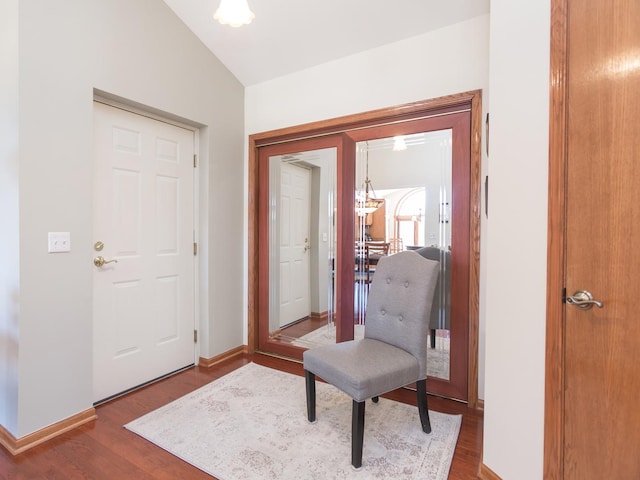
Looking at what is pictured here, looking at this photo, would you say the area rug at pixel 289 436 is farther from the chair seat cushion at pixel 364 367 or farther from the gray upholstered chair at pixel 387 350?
the chair seat cushion at pixel 364 367

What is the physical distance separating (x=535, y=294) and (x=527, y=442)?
0.61 meters

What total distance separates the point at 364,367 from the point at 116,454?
1.38 meters

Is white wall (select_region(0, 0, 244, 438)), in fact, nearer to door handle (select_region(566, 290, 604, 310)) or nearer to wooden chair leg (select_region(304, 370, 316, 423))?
wooden chair leg (select_region(304, 370, 316, 423))

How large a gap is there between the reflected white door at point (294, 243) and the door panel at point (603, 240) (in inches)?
82.6

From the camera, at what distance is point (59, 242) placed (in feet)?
6.34

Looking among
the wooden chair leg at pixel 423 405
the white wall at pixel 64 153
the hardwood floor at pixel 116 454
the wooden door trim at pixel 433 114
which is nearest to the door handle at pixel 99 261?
the white wall at pixel 64 153

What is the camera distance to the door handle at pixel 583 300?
1.15 m

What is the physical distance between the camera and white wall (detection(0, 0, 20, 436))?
1782 mm

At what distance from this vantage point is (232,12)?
172cm

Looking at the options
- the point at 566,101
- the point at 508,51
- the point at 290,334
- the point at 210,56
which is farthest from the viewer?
the point at 290,334

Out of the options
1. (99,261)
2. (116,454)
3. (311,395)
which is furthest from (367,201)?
(116,454)

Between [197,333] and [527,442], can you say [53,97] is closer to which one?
[197,333]

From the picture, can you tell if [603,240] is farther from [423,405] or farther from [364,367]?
[423,405]

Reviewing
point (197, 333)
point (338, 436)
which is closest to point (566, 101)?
point (338, 436)
